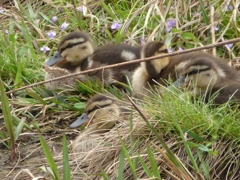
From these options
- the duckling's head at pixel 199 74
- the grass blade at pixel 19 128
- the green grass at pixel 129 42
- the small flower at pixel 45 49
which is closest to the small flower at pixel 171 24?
the green grass at pixel 129 42

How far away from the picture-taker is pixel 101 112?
3.00m

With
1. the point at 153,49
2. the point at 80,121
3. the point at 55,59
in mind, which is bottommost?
the point at 80,121

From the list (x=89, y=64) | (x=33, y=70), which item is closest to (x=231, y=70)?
(x=89, y=64)

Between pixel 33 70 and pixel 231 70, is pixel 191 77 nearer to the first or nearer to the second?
pixel 231 70

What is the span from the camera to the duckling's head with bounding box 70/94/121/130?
2926 millimetres

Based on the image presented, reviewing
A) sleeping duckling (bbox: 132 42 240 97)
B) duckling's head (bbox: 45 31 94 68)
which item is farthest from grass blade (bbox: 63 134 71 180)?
duckling's head (bbox: 45 31 94 68)

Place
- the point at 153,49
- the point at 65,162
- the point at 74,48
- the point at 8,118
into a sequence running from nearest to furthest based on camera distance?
the point at 65,162 < the point at 8,118 < the point at 153,49 < the point at 74,48

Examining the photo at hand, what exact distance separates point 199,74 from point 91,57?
31.4 inches

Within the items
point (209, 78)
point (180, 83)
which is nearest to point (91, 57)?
point (180, 83)

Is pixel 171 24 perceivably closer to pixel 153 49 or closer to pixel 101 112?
pixel 153 49

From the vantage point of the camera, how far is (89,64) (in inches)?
141

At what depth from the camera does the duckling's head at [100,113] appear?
2926 mm

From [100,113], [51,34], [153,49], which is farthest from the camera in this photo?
[51,34]

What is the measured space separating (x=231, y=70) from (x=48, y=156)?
3.84 feet
